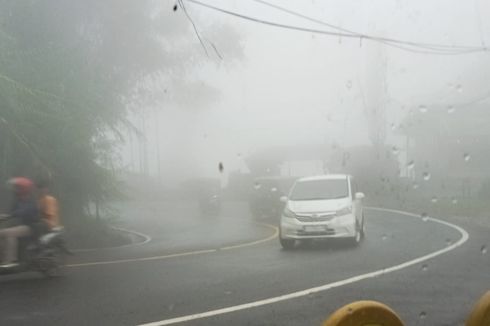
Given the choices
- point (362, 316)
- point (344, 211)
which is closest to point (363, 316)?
point (362, 316)

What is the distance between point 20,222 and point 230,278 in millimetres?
2919

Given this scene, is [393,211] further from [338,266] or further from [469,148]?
[338,266]

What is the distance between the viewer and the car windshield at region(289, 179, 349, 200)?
512 inches

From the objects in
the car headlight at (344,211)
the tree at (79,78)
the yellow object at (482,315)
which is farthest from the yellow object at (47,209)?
the yellow object at (482,315)

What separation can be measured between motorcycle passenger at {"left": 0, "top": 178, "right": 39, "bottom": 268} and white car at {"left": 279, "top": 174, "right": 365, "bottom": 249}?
17.0ft

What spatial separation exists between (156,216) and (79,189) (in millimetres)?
2260

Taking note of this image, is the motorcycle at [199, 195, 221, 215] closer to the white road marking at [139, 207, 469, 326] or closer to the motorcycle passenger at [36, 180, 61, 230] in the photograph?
the motorcycle passenger at [36, 180, 61, 230]

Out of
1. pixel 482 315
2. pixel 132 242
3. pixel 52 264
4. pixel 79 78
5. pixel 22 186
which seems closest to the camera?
pixel 482 315

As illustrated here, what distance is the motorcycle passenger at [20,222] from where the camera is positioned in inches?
340

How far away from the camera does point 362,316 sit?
3.66m

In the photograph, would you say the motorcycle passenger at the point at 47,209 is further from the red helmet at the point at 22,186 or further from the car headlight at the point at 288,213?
the car headlight at the point at 288,213

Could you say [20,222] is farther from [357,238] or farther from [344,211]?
[357,238]

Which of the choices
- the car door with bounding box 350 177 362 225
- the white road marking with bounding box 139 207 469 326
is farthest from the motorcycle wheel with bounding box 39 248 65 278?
the car door with bounding box 350 177 362 225

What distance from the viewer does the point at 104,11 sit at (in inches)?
502
